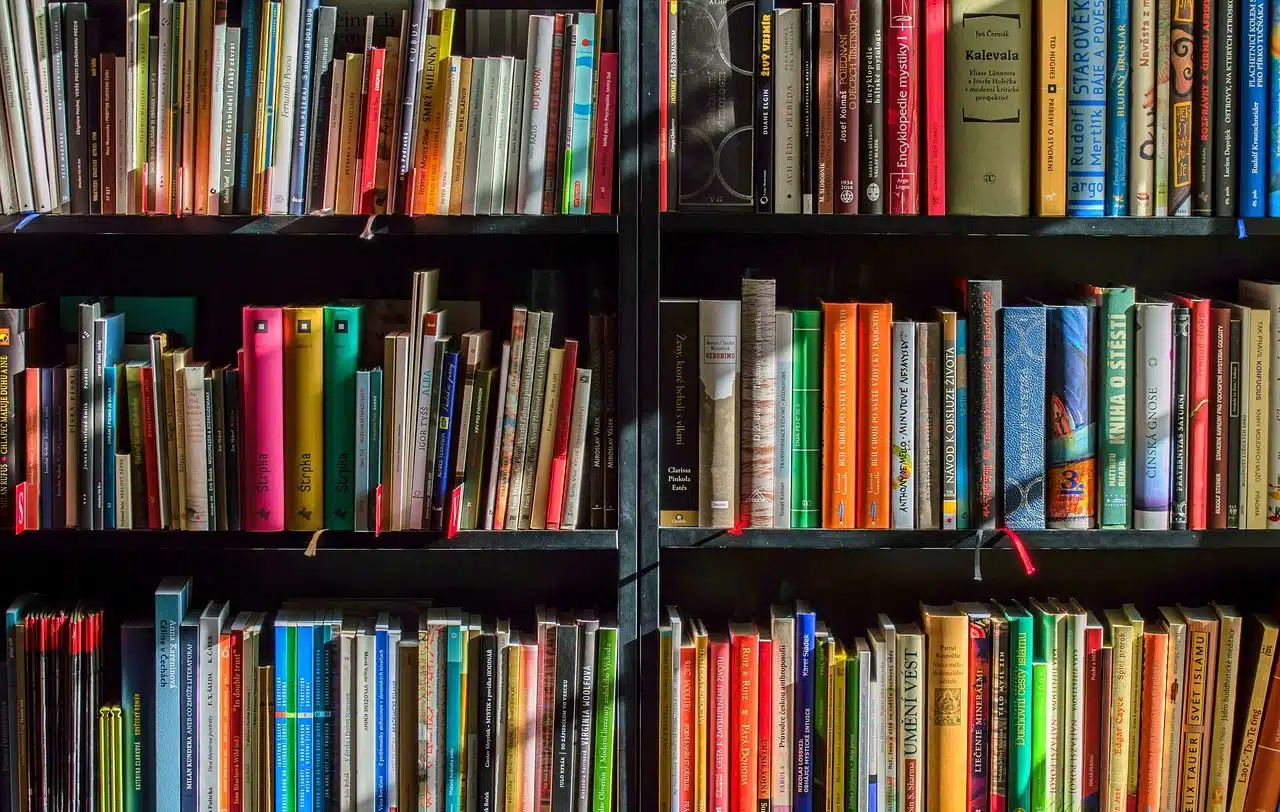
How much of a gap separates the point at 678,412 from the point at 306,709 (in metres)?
0.64

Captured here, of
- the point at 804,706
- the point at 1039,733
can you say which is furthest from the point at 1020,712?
the point at 804,706

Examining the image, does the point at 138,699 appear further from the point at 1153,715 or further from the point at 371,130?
the point at 1153,715

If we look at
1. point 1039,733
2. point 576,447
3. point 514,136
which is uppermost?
point 514,136

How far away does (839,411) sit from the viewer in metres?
1.74

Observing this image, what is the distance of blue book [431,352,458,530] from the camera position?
169 centimetres

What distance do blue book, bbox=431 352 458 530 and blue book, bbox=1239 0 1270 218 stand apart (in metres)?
1.04

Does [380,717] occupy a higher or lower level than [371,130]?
lower

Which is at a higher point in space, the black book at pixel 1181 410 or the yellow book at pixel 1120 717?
the black book at pixel 1181 410

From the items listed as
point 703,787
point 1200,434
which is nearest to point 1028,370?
point 1200,434

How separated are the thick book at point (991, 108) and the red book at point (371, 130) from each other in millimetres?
702

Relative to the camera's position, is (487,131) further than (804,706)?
No

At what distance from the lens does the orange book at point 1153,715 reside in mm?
1805

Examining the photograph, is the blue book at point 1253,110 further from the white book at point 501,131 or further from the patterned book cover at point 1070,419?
the white book at point 501,131

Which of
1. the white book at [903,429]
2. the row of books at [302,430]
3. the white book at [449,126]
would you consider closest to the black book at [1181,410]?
the white book at [903,429]
